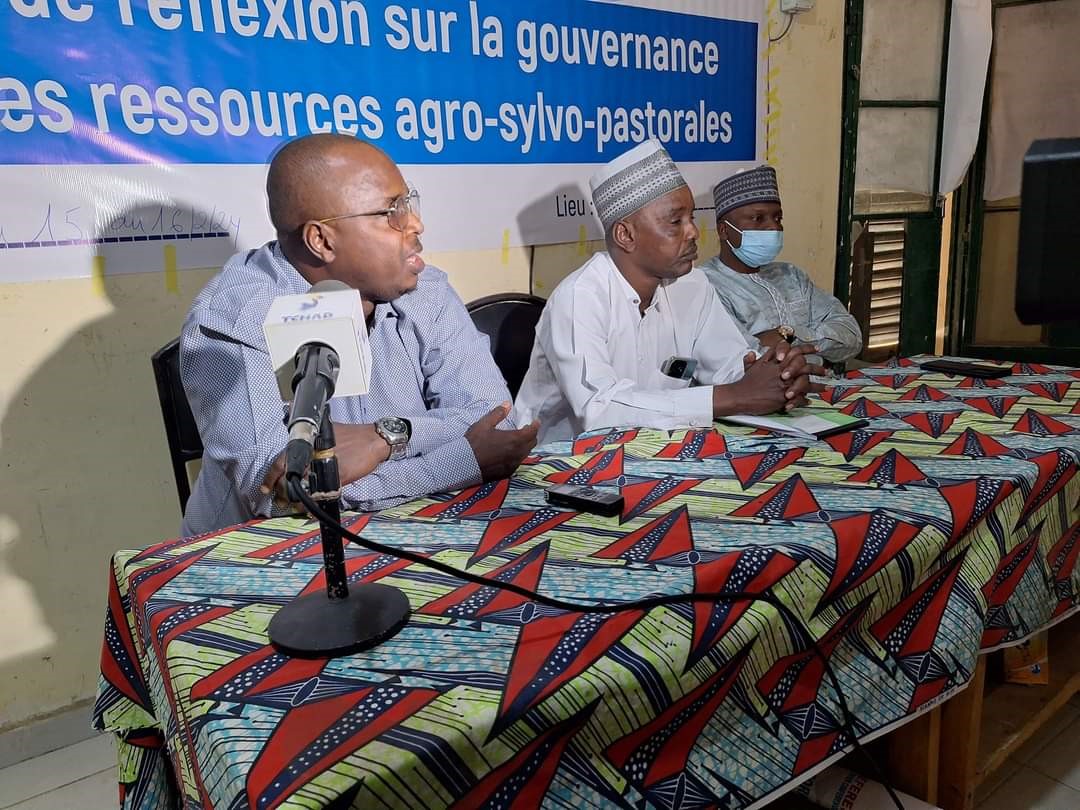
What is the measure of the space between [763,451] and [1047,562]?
0.55 m

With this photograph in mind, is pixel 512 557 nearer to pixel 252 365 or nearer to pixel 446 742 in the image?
pixel 446 742

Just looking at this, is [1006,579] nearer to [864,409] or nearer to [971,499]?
[971,499]

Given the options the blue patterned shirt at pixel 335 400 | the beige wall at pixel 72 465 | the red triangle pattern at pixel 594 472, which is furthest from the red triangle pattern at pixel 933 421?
the beige wall at pixel 72 465

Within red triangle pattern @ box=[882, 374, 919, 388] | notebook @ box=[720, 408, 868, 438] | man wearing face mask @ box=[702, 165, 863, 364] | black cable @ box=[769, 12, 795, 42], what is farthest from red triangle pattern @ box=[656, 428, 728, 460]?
black cable @ box=[769, 12, 795, 42]

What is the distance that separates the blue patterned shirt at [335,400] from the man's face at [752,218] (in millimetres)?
1423

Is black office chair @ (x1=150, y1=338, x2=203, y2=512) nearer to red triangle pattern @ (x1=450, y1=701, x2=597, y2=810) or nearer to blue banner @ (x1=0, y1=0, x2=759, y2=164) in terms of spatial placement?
blue banner @ (x1=0, y1=0, x2=759, y2=164)

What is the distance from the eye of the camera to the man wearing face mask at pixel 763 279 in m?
2.81

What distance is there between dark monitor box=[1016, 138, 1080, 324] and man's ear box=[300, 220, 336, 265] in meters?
1.16

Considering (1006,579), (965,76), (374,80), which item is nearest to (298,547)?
(1006,579)

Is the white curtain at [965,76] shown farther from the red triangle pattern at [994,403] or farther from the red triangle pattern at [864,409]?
the red triangle pattern at [864,409]

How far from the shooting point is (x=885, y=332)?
13.4 ft

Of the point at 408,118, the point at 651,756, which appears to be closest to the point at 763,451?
the point at 651,756

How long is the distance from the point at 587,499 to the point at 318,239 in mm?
736

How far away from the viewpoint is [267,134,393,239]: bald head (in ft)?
4.81
